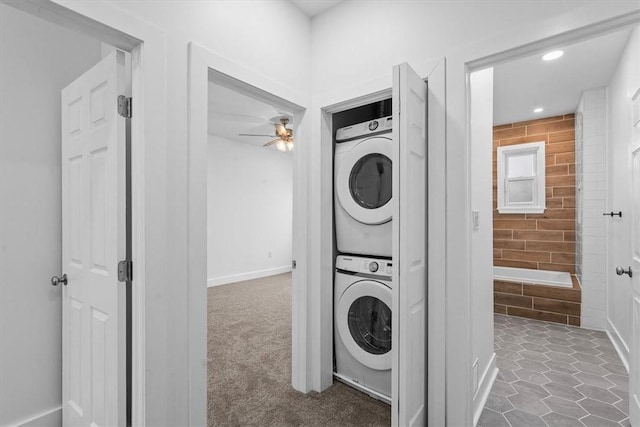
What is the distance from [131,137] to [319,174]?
116 centimetres

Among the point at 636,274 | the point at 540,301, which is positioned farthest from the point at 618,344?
the point at 636,274

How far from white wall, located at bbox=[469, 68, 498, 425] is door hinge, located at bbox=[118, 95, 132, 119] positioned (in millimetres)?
1828

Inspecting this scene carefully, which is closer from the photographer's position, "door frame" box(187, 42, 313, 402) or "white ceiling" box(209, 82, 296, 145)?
"door frame" box(187, 42, 313, 402)

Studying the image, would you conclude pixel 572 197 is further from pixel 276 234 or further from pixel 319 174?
pixel 276 234

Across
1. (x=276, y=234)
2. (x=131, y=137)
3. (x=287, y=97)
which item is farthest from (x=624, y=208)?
(x=276, y=234)

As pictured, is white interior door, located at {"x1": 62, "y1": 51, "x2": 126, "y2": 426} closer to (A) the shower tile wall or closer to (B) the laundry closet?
(B) the laundry closet

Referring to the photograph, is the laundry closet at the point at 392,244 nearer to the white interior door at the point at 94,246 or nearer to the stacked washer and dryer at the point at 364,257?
the stacked washer and dryer at the point at 364,257

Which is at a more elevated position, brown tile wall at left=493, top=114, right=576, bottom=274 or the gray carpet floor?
brown tile wall at left=493, top=114, right=576, bottom=274

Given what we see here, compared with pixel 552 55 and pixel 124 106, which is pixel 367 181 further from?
pixel 552 55

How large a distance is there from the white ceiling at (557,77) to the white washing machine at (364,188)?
5.67 ft

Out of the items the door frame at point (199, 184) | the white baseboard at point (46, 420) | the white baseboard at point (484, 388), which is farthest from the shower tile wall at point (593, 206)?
the white baseboard at point (46, 420)

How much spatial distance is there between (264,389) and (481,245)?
1837 millimetres

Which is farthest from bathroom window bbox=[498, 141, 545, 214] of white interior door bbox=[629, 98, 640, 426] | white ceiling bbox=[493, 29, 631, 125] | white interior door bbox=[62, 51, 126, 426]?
white interior door bbox=[62, 51, 126, 426]

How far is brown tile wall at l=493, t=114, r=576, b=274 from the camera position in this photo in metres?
4.12
